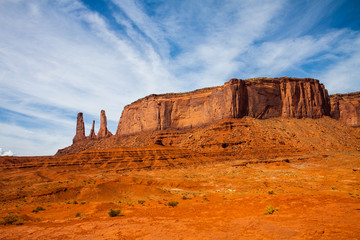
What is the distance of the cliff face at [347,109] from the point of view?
3479 inches

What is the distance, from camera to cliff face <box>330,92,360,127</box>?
88.4m

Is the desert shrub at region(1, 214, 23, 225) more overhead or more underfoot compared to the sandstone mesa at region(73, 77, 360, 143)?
more underfoot

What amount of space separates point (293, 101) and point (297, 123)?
27.7ft

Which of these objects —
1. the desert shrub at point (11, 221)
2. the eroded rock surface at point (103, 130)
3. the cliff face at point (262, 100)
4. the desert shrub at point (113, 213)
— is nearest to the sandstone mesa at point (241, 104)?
the cliff face at point (262, 100)

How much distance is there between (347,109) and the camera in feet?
299

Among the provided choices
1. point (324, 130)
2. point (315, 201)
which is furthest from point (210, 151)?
point (315, 201)

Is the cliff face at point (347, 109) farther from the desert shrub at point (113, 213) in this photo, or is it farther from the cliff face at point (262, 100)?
the desert shrub at point (113, 213)

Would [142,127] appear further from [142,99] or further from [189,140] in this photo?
[189,140]

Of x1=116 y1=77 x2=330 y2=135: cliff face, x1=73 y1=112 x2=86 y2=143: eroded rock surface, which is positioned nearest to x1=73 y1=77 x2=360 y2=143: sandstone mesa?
x1=116 y1=77 x2=330 y2=135: cliff face

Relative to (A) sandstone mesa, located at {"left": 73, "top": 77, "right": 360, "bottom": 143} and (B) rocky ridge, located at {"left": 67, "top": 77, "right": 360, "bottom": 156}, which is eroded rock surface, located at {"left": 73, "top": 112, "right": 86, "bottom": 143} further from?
(A) sandstone mesa, located at {"left": 73, "top": 77, "right": 360, "bottom": 143}

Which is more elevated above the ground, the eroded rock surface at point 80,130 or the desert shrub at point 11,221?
the eroded rock surface at point 80,130

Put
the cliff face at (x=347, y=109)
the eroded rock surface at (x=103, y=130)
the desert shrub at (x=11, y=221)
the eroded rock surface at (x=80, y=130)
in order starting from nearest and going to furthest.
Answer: the desert shrub at (x=11, y=221) → the cliff face at (x=347, y=109) → the eroded rock surface at (x=103, y=130) → the eroded rock surface at (x=80, y=130)

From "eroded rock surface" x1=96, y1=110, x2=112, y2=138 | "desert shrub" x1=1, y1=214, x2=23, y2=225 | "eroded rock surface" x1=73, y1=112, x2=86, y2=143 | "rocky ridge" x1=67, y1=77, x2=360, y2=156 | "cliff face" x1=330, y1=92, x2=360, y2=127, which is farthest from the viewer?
"eroded rock surface" x1=73, y1=112, x2=86, y2=143

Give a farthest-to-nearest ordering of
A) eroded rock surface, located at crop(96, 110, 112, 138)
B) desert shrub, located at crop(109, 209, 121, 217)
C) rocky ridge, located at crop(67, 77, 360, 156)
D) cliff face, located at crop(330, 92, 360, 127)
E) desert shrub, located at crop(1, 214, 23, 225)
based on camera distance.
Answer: eroded rock surface, located at crop(96, 110, 112, 138), cliff face, located at crop(330, 92, 360, 127), rocky ridge, located at crop(67, 77, 360, 156), desert shrub, located at crop(109, 209, 121, 217), desert shrub, located at crop(1, 214, 23, 225)
